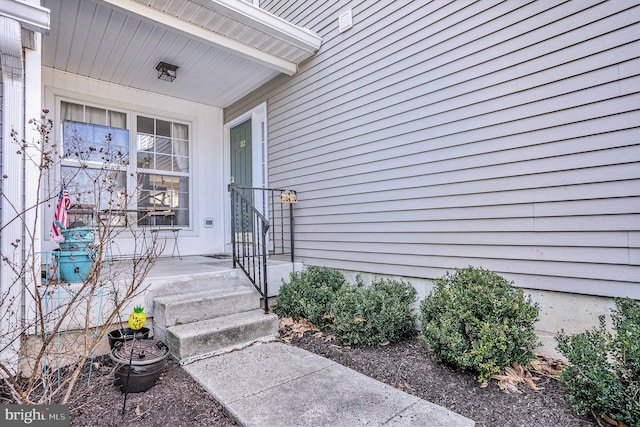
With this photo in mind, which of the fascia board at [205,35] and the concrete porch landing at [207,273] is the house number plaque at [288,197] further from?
the fascia board at [205,35]

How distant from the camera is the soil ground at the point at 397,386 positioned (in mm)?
1897

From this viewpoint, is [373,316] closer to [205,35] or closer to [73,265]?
[73,265]

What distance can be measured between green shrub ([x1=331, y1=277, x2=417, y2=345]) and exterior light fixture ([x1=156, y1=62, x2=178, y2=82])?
3.69 m

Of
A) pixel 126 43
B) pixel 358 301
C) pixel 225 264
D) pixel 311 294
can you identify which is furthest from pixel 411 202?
pixel 126 43

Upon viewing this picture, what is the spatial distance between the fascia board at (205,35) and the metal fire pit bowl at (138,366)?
301 cm

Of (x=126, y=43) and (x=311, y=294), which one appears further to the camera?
(x=126, y=43)

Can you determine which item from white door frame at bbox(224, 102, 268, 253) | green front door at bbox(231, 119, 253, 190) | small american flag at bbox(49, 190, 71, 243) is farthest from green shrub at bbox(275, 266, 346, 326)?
green front door at bbox(231, 119, 253, 190)

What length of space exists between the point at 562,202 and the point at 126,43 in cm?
462

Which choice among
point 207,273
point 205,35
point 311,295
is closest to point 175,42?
point 205,35

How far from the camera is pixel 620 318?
1.97 meters

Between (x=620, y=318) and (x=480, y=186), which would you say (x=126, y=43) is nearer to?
(x=480, y=186)

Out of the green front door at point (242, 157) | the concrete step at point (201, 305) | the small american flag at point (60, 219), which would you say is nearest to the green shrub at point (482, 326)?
the concrete step at point (201, 305)

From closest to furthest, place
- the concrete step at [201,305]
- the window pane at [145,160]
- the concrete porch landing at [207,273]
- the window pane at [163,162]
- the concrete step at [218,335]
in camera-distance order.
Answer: the concrete step at [218,335] < the concrete step at [201,305] < the concrete porch landing at [207,273] < the window pane at [145,160] < the window pane at [163,162]

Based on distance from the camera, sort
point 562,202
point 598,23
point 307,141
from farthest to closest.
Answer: point 307,141 < point 562,202 < point 598,23
